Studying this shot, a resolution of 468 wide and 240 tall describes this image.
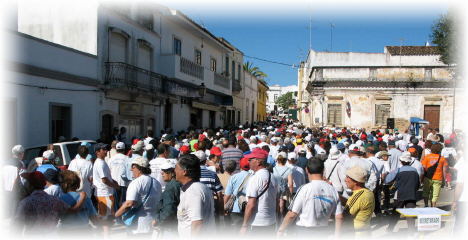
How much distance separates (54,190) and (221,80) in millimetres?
22667

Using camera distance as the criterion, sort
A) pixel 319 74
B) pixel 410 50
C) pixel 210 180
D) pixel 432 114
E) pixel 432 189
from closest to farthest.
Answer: pixel 210 180 → pixel 432 189 → pixel 432 114 → pixel 319 74 → pixel 410 50

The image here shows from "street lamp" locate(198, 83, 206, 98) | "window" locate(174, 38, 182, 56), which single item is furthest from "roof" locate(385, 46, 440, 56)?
"window" locate(174, 38, 182, 56)

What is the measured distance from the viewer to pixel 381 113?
2870 centimetres

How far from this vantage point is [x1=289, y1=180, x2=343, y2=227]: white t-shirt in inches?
170

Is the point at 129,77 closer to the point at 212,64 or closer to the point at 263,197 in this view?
the point at 263,197

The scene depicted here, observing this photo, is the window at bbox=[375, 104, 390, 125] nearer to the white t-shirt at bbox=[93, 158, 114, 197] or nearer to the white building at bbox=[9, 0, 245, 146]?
the white building at bbox=[9, 0, 245, 146]

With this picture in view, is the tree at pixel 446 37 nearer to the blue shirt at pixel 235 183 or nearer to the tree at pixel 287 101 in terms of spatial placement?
the blue shirt at pixel 235 183

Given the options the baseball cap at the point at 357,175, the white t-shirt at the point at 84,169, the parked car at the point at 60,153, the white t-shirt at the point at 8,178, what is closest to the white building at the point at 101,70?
the parked car at the point at 60,153

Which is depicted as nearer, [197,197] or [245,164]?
[197,197]

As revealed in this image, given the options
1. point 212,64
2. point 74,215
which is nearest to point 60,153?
point 74,215

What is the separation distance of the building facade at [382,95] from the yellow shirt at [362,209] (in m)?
24.1

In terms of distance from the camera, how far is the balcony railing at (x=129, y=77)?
14.9 metres

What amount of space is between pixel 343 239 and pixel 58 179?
3.48 meters

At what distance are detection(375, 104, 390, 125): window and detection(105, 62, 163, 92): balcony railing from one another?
17564 millimetres
